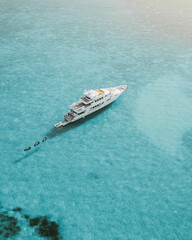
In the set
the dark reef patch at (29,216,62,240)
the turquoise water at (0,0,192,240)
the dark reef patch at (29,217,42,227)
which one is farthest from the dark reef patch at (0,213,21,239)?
the dark reef patch at (29,216,62,240)

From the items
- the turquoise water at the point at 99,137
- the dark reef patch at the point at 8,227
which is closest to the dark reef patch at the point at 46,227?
the turquoise water at the point at 99,137

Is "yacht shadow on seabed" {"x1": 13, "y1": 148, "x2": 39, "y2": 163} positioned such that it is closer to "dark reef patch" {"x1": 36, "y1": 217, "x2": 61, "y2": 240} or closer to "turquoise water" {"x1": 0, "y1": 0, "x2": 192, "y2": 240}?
"turquoise water" {"x1": 0, "y1": 0, "x2": 192, "y2": 240}

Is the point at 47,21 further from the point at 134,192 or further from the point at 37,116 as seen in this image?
the point at 134,192

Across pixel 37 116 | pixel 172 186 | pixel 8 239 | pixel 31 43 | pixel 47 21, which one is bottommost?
pixel 8 239

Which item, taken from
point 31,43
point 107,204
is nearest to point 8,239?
point 107,204

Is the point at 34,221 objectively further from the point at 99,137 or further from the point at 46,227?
the point at 99,137

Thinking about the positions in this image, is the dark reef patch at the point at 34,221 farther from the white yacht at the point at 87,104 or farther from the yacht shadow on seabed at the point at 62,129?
the white yacht at the point at 87,104
